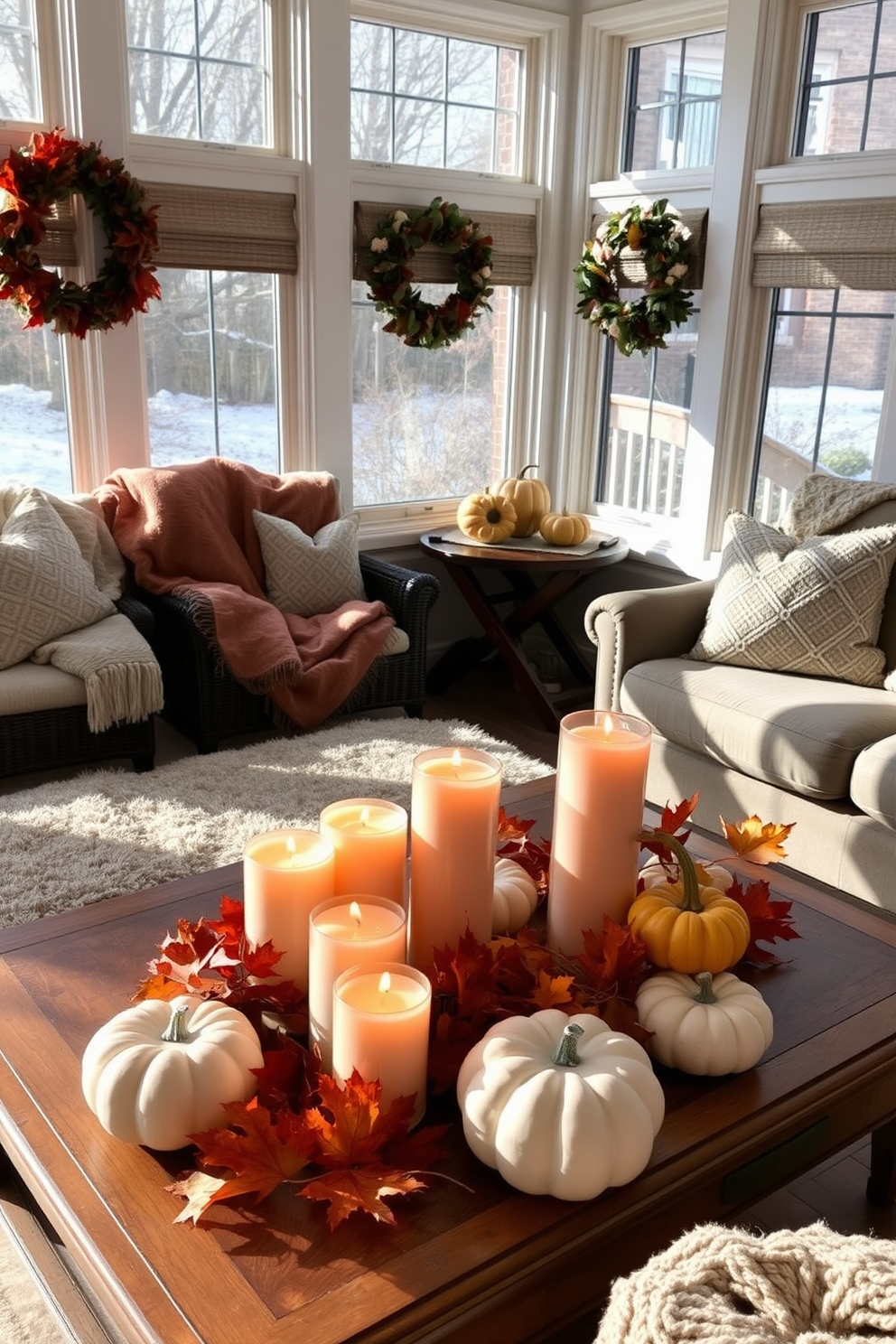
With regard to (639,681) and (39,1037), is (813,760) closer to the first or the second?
(639,681)

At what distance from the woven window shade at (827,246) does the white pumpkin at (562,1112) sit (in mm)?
3174

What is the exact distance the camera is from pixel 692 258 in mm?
4207

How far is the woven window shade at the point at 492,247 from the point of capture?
13.9ft

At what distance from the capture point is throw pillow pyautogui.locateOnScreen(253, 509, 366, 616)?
3992mm

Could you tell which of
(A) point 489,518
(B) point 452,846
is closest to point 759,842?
(B) point 452,846

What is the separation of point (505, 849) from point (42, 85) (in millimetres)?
3052

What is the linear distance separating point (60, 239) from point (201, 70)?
83 cm

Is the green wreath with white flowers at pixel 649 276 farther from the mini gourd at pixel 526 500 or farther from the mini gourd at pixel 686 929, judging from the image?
the mini gourd at pixel 686 929

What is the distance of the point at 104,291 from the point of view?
143 inches

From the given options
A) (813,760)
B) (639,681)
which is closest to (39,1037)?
(813,760)

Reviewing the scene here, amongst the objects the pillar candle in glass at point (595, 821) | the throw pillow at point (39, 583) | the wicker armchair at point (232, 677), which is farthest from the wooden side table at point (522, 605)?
the pillar candle in glass at point (595, 821)

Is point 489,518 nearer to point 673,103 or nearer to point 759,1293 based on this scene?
point 673,103

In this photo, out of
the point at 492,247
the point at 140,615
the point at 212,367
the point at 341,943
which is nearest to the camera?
the point at 341,943

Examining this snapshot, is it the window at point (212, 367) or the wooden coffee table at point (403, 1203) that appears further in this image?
the window at point (212, 367)
